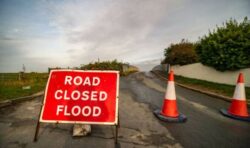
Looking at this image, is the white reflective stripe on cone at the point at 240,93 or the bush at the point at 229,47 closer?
the white reflective stripe on cone at the point at 240,93

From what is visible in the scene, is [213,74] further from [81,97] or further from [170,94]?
[81,97]

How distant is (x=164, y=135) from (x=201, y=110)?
296 centimetres

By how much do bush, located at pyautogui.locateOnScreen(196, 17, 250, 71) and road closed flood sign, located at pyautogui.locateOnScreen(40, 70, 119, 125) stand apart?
11.9 m

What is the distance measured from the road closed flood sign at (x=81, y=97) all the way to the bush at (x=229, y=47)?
1194 centimetres

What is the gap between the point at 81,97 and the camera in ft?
11.6

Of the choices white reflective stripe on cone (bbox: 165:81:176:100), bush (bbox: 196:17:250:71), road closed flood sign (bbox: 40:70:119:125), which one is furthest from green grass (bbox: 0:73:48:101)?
bush (bbox: 196:17:250:71)

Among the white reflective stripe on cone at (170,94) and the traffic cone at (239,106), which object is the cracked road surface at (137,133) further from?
the white reflective stripe on cone at (170,94)

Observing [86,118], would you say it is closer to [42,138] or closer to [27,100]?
[42,138]

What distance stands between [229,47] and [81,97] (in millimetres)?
12782

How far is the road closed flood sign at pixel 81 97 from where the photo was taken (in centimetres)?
342

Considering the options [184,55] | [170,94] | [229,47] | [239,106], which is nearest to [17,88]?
[170,94]

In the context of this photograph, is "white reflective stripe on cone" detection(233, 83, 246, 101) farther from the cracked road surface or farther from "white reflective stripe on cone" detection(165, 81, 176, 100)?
"white reflective stripe on cone" detection(165, 81, 176, 100)

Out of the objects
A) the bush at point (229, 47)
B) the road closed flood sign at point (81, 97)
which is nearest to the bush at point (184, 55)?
the bush at point (229, 47)

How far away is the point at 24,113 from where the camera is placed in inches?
208
